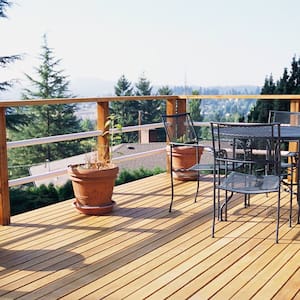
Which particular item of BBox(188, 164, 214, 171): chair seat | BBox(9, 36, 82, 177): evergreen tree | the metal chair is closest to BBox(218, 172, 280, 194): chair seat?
the metal chair

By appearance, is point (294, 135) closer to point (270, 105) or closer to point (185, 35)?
point (270, 105)

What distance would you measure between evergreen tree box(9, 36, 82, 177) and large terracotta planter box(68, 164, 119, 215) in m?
8.16

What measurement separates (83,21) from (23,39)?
3468 mm

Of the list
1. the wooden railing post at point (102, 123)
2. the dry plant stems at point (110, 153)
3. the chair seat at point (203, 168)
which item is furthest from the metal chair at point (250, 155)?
the wooden railing post at point (102, 123)

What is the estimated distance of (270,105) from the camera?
7.10 m

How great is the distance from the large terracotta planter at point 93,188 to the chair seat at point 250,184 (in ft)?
3.60

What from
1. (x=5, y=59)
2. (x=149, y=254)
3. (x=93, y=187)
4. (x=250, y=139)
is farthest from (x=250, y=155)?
(x=5, y=59)

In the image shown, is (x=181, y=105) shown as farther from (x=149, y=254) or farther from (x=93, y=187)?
(x=149, y=254)

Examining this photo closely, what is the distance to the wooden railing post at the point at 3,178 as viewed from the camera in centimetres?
363

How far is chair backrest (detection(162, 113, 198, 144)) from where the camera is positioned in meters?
4.64

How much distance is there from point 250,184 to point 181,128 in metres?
1.56

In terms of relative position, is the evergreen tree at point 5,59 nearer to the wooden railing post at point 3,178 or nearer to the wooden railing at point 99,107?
the wooden railing at point 99,107

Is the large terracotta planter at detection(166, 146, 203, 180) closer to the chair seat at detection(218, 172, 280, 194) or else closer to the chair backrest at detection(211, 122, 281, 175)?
the chair backrest at detection(211, 122, 281, 175)

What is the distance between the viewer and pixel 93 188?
399 centimetres
